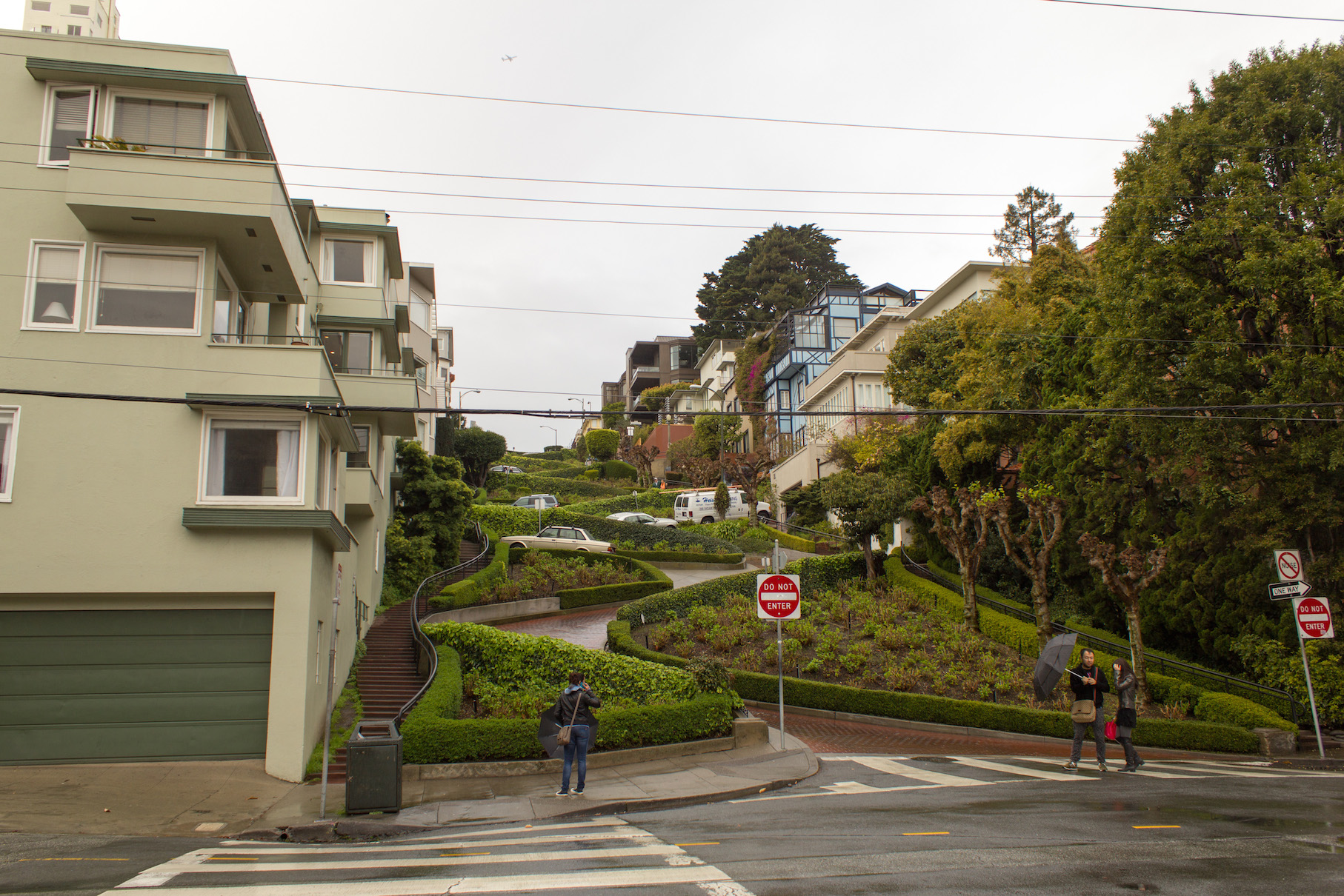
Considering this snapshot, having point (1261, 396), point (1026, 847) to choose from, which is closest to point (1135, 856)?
point (1026, 847)

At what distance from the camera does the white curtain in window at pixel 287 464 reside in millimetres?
14977

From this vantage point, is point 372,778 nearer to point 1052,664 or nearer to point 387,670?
point 387,670

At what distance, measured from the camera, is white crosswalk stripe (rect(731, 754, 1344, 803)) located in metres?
13.1

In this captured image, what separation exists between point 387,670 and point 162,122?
40.4ft

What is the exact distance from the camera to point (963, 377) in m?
32.8

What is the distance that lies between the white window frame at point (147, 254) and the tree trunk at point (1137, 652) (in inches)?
733

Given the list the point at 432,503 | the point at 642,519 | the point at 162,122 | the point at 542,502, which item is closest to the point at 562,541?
the point at 432,503

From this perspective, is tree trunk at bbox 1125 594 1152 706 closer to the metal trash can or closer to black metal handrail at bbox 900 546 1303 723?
black metal handrail at bbox 900 546 1303 723

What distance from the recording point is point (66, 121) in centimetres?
1525

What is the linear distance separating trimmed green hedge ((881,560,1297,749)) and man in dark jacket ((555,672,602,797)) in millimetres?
11436

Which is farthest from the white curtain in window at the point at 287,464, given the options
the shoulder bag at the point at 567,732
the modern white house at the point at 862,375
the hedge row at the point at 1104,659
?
the modern white house at the point at 862,375

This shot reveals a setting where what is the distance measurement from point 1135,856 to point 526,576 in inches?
1027

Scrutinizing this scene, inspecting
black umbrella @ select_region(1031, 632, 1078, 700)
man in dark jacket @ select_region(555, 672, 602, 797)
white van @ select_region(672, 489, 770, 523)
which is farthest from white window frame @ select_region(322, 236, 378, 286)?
white van @ select_region(672, 489, 770, 523)

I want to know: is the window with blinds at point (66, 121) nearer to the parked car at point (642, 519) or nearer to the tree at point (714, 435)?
the parked car at point (642, 519)
